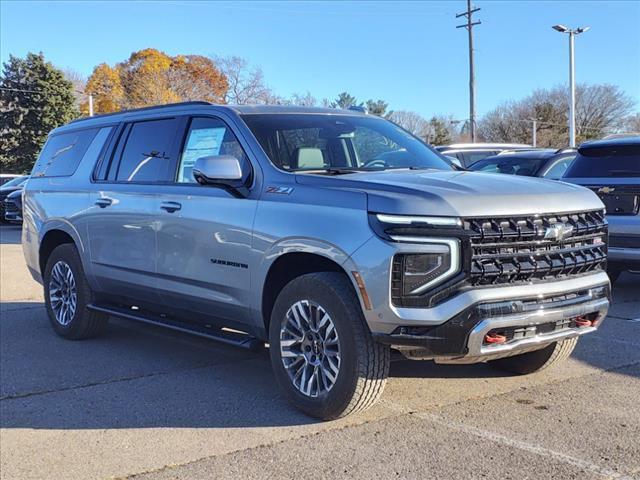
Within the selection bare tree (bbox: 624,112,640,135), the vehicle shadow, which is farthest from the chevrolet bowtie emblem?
bare tree (bbox: 624,112,640,135)

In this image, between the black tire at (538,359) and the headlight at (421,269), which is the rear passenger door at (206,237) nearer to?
the headlight at (421,269)

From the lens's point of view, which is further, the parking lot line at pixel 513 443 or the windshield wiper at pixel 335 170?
the windshield wiper at pixel 335 170

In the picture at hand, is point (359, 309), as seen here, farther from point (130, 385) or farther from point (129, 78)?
point (129, 78)

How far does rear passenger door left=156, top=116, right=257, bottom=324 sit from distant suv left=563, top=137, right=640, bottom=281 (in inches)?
183

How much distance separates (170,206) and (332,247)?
1771 millimetres

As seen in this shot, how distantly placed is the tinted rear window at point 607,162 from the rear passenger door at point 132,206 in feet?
16.1

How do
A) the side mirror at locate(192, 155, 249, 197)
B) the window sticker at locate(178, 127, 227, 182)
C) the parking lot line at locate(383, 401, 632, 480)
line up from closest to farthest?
the parking lot line at locate(383, 401, 632, 480)
the side mirror at locate(192, 155, 249, 197)
the window sticker at locate(178, 127, 227, 182)

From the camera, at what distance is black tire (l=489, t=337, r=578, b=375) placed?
16.8 ft

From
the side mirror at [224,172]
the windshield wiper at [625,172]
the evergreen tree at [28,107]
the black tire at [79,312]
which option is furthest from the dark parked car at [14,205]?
the evergreen tree at [28,107]

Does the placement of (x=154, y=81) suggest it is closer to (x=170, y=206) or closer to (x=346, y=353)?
(x=170, y=206)

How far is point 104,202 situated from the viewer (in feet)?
20.6

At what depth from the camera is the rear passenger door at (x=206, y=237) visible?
4863 mm

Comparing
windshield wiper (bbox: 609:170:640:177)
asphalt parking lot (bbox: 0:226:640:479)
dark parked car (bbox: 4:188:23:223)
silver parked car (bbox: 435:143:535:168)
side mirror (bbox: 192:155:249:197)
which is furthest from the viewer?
dark parked car (bbox: 4:188:23:223)

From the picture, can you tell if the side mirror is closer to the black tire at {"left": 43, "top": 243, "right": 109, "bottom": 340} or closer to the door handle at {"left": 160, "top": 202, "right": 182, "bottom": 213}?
the door handle at {"left": 160, "top": 202, "right": 182, "bottom": 213}
